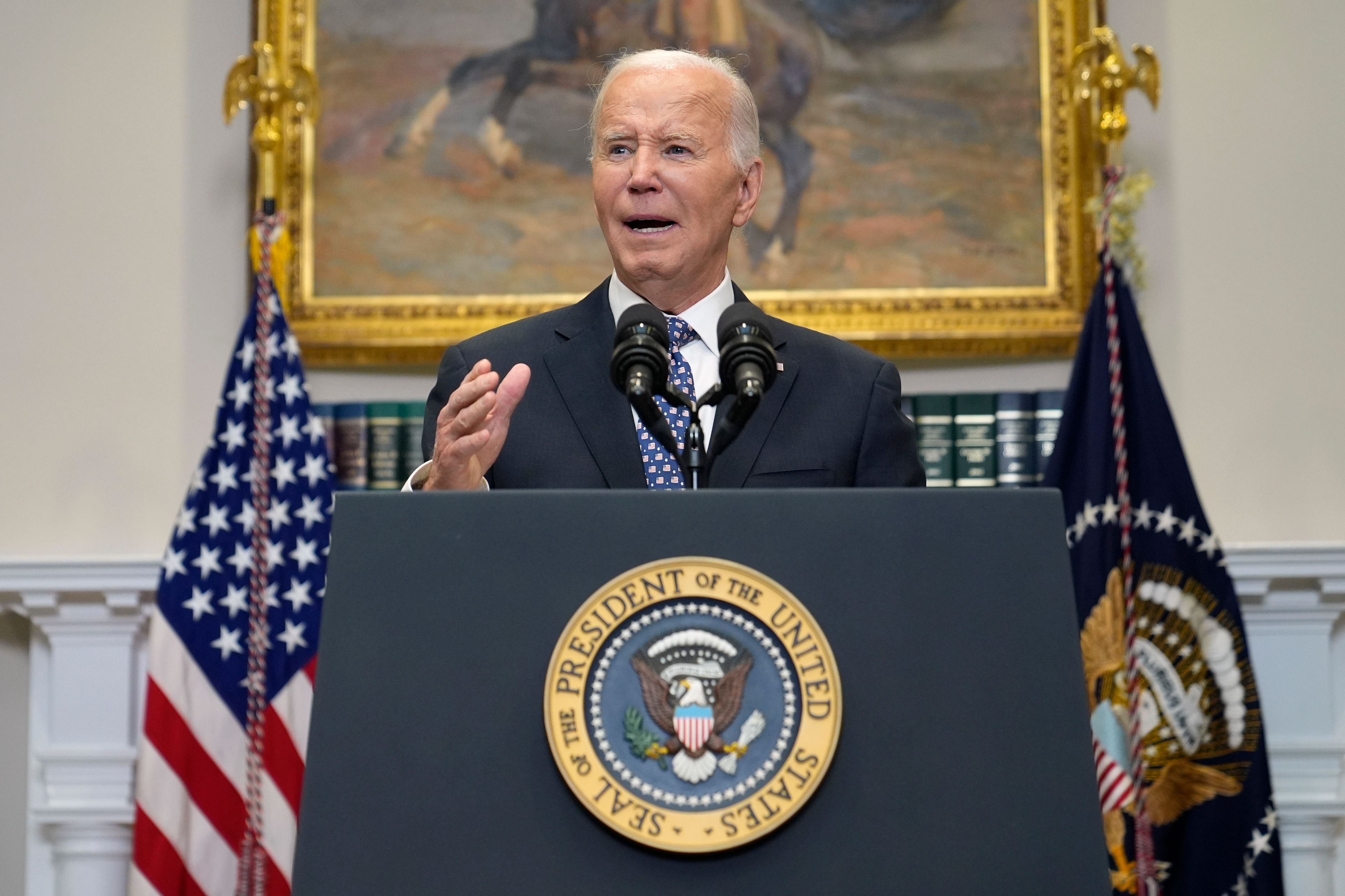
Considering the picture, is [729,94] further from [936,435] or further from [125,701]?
[125,701]

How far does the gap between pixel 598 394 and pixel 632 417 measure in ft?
0.22

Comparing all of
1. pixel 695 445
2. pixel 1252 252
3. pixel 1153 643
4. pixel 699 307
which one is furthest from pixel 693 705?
pixel 1252 252

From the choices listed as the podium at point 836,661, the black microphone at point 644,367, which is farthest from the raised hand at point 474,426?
the podium at point 836,661

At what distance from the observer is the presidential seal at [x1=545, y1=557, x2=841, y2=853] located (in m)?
1.14

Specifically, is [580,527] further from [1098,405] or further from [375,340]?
[375,340]

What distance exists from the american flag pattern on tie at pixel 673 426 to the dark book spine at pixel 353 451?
90.0 inches

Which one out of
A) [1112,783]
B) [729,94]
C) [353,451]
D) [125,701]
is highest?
[729,94]

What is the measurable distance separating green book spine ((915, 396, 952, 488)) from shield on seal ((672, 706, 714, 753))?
298 centimetres

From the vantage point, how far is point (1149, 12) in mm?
4316

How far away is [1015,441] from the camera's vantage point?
160 inches

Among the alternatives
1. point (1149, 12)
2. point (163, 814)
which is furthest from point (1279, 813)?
point (163, 814)

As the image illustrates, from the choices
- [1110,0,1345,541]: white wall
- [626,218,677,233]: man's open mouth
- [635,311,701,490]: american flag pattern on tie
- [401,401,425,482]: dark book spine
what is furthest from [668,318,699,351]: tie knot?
[1110,0,1345,541]: white wall

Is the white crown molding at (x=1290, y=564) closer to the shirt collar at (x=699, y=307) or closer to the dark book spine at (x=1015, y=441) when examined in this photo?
the dark book spine at (x=1015, y=441)

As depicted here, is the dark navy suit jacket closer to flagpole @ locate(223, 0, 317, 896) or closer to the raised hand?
the raised hand
